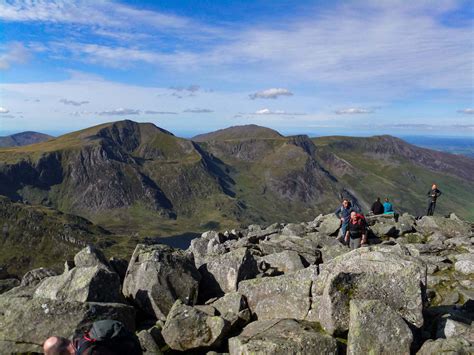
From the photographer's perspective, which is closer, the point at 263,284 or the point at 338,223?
the point at 263,284

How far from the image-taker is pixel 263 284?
1712 cm

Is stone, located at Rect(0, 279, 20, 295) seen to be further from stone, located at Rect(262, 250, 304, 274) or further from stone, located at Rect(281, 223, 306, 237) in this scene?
stone, located at Rect(281, 223, 306, 237)

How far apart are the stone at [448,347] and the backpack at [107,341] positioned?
9290 millimetres

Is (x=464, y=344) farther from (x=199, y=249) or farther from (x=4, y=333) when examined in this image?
(x=199, y=249)

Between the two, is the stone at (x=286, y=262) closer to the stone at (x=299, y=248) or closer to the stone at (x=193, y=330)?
the stone at (x=299, y=248)

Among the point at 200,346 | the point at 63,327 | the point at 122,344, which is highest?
the point at 122,344

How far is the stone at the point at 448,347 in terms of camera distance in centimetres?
1178

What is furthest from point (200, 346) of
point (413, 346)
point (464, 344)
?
point (464, 344)

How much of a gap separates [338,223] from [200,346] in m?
24.6

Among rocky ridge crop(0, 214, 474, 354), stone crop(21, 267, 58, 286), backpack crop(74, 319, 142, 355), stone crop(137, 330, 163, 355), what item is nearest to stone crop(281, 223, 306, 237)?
rocky ridge crop(0, 214, 474, 354)

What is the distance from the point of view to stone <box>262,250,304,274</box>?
2144cm

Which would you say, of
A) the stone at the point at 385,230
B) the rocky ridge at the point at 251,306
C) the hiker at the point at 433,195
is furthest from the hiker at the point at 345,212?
the hiker at the point at 433,195

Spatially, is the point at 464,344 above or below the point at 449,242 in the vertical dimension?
above

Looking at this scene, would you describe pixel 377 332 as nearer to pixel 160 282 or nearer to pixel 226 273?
pixel 226 273
